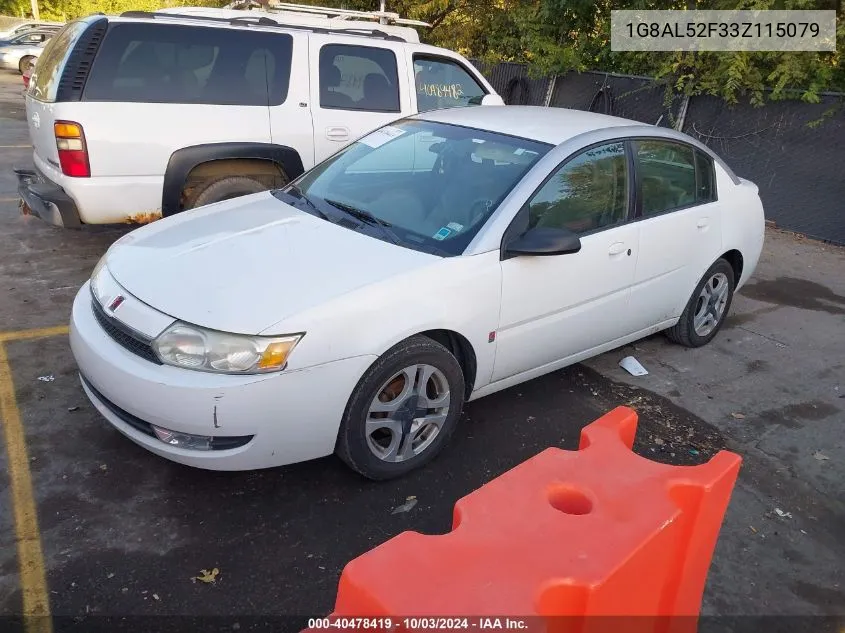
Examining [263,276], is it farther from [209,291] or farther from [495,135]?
[495,135]

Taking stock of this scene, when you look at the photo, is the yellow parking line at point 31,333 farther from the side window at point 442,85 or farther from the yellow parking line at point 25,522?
the side window at point 442,85

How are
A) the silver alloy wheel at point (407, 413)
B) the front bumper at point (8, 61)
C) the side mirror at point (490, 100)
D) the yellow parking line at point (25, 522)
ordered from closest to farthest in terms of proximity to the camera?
the yellow parking line at point (25, 522) → the silver alloy wheel at point (407, 413) → the side mirror at point (490, 100) → the front bumper at point (8, 61)

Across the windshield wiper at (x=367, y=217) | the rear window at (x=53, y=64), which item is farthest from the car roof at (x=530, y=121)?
the rear window at (x=53, y=64)

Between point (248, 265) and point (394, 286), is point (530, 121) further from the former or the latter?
point (248, 265)

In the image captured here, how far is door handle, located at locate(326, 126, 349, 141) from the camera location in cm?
616

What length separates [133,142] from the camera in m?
5.23

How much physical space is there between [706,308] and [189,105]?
14.1ft

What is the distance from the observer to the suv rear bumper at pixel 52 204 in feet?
16.7

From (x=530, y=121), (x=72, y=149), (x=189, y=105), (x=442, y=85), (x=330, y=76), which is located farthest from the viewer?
(x=442, y=85)

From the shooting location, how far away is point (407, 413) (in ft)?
10.8

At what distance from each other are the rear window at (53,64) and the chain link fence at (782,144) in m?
8.24

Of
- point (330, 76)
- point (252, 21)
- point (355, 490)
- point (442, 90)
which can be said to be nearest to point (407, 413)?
point (355, 490)

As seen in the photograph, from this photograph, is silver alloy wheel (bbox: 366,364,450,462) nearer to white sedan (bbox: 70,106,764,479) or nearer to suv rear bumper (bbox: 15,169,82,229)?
white sedan (bbox: 70,106,764,479)

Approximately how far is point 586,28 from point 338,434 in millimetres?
11383
